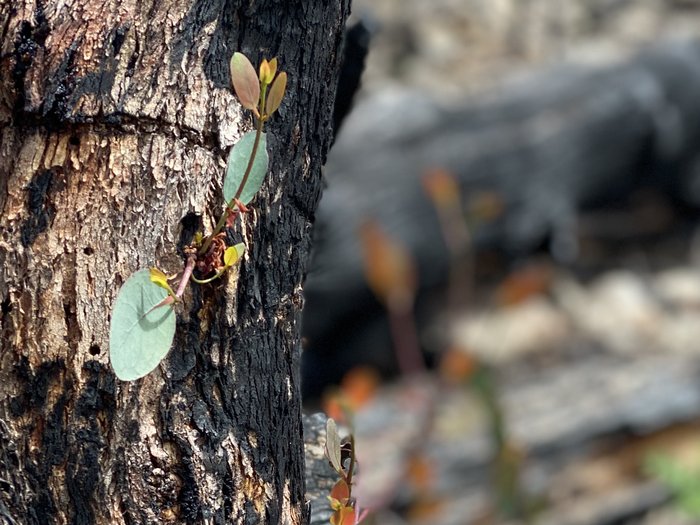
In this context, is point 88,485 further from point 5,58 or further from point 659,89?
point 659,89

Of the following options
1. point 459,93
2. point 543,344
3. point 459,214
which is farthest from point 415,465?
point 459,93

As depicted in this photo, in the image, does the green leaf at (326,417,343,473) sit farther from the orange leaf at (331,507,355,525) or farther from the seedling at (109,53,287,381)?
the seedling at (109,53,287,381)

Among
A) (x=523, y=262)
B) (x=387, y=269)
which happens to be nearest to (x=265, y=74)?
(x=387, y=269)

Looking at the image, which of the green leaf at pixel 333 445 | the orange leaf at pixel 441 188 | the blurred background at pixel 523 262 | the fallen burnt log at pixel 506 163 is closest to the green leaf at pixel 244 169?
the green leaf at pixel 333 445

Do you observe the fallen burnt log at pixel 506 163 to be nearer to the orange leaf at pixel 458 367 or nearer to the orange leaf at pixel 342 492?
the orange leaf at pixel 458 367

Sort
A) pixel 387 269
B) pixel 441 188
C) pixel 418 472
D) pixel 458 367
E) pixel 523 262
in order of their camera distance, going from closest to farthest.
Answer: pixel 418 472, pixel 458 367, pixel 441 188, pixel 387 269, pixel 523 262

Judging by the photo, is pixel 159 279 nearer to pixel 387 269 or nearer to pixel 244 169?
pixel 244 169
